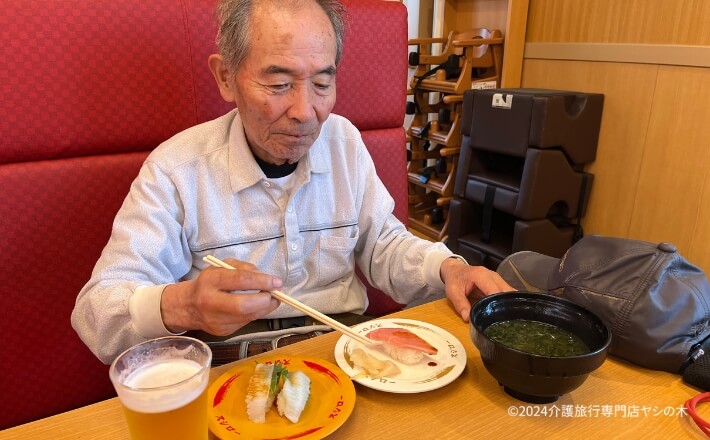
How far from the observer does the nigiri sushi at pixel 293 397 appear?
2.33 ft

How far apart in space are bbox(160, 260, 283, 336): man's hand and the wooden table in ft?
0.31

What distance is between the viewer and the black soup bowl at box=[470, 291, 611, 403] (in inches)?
27.0

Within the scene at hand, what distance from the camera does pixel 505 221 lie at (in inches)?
116

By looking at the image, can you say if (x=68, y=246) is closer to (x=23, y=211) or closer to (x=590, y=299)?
(x=23, y=211)

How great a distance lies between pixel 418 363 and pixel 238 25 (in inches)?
28.3

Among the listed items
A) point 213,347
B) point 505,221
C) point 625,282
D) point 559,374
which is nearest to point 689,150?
point 505,221

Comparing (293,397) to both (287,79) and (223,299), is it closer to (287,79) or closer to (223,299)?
(223,299)

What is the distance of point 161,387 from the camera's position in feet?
1.88

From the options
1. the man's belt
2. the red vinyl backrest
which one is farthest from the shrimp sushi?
the red vinyl backrest

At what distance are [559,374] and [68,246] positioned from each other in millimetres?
1091

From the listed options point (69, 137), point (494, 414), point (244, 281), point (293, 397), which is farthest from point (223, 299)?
point (69, 137)

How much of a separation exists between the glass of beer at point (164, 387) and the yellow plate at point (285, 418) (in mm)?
62

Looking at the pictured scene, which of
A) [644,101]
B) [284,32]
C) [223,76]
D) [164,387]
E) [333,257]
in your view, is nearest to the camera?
[164,387]

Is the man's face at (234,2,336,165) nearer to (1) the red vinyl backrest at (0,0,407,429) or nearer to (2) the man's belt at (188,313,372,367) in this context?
(1) the red vinyl backrest at (0,0,407,429)
